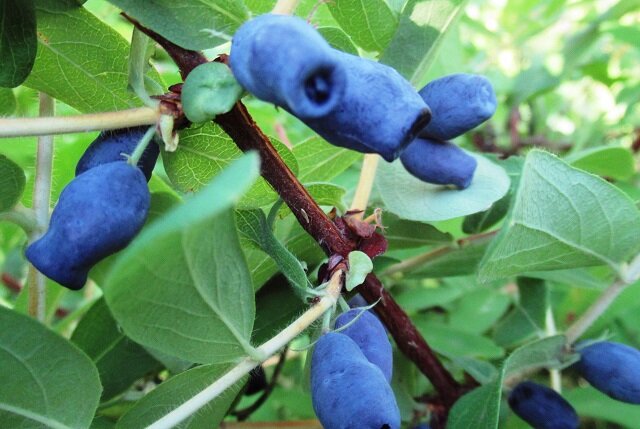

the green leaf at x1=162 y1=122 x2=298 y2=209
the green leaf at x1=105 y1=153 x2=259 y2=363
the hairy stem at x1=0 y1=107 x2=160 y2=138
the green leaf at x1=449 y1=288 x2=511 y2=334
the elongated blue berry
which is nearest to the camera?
the green leaf at x1=105 y1=153 x2=259 y2=363

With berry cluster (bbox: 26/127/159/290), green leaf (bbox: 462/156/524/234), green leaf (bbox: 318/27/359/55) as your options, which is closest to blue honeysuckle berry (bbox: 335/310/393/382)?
berry cluster (bbox: 26/127/159/290)

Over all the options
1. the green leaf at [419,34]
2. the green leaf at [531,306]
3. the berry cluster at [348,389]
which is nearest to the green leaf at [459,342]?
the green leaf at [531,306]

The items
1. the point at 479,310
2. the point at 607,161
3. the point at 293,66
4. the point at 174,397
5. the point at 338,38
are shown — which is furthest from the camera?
the point at 479,310

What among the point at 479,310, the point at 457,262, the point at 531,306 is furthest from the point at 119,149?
the point at 479,310

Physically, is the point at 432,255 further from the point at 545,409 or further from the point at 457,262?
the point at 545,409

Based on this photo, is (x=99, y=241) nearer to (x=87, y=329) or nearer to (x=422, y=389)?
(x=87, y=329)

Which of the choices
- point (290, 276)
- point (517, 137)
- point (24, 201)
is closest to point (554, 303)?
point (517, 137)

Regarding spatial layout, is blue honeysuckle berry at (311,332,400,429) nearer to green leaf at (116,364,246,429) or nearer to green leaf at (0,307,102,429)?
green leaf at (116,364,246,429)
